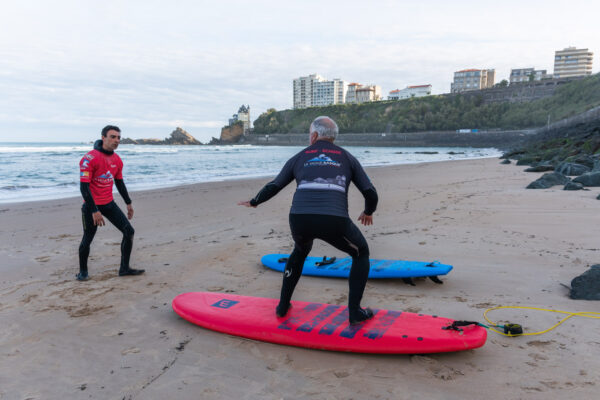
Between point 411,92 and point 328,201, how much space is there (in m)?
155

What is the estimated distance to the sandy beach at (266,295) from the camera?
251cm

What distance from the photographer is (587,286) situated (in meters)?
3.64

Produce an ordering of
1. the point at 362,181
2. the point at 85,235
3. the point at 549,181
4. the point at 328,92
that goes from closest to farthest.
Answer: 1. the point at 362,181
2. the point at 85,235
3. the point at 549,181
4. the point at 328,92

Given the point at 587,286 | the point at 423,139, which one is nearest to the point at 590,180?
the point at 587,286

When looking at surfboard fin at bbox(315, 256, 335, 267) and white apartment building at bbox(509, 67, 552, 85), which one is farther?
white apartment building at bbox(509, 67, 552, 85)

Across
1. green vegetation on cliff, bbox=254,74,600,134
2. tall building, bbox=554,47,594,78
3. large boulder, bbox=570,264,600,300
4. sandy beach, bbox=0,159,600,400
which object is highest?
tall building, bbox=554,47,594,78

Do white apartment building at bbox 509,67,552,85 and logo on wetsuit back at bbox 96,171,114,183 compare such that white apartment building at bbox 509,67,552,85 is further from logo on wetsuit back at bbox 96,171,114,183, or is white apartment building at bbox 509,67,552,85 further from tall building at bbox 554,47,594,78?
logo on wetsuit back at bbox 96,171,114,183

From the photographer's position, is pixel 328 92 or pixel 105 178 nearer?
pixel 105 178

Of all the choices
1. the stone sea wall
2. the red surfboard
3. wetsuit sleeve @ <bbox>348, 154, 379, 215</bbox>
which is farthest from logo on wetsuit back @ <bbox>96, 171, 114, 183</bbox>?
the stone sea wall

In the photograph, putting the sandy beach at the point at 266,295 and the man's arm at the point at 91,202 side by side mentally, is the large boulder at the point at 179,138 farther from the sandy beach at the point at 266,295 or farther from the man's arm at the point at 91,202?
the man's arm at the point at 91,202

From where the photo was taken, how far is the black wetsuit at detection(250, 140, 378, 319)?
2984mm

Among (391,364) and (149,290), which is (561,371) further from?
(149,290)

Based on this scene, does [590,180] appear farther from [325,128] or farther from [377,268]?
[325,128]

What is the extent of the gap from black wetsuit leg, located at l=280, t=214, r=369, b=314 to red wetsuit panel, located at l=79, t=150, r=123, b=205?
8.66ft
